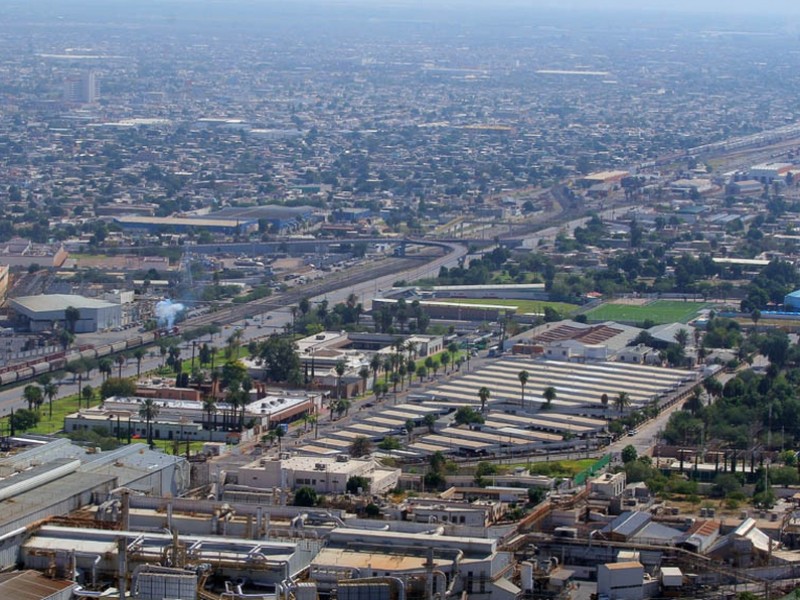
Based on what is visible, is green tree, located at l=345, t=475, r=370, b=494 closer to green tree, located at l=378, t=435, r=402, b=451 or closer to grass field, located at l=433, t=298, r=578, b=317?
green tree, located at l=378, t=435, r=402, b=451

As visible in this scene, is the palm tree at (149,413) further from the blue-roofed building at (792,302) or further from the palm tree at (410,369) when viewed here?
the blue-roofed building at (792,302)

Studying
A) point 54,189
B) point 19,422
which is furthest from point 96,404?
point 54,189

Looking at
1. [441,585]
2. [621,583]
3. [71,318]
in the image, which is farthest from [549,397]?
[441,585]

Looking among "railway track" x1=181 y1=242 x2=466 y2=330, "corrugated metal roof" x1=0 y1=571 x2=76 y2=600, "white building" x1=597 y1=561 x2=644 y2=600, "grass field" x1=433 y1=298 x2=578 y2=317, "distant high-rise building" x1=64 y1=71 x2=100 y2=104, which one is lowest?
"distant high-rise building" x1=64 y1=71 x2=100 y2=104

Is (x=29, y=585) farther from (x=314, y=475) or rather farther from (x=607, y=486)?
(x=607, y=486)

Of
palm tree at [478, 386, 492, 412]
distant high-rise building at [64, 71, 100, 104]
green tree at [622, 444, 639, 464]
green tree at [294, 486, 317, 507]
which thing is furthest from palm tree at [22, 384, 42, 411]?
distant high-rise building at [64, 71, 100, 104]
